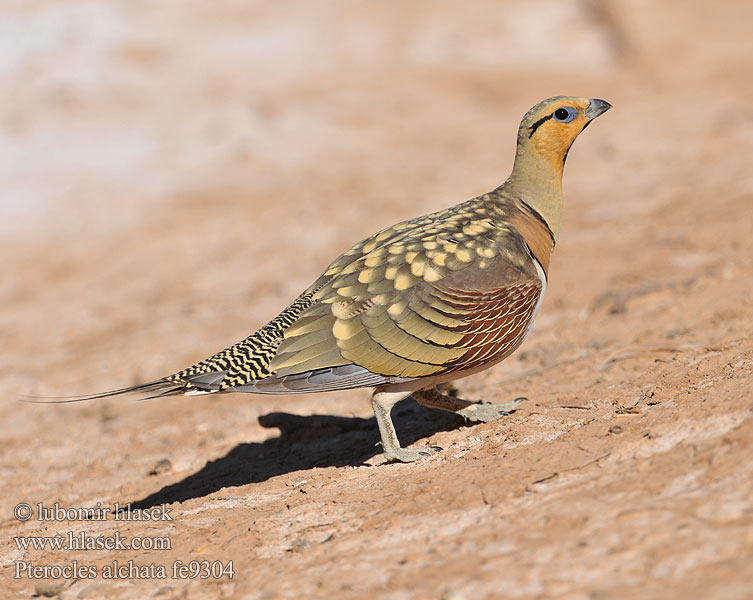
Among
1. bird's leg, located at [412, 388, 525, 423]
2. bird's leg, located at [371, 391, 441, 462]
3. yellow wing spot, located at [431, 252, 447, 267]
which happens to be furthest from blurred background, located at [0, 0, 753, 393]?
yellow wing spot, located at [431, 252, 447, 267]

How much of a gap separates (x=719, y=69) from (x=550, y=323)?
1044 centimetres

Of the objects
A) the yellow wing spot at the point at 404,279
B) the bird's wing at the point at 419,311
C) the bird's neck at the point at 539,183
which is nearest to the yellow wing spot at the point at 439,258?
the bird's wing at the point at 419,311

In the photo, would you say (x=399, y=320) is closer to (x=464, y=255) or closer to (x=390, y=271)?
(x=390, y=271)

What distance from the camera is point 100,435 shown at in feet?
26.5

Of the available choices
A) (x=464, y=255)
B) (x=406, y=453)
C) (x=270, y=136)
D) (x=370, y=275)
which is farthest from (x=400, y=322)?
(x=270, y=136)

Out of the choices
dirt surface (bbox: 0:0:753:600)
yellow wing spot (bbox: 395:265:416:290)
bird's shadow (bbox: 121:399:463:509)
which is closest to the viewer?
dirt surface (bbox: 0:0:753:600)

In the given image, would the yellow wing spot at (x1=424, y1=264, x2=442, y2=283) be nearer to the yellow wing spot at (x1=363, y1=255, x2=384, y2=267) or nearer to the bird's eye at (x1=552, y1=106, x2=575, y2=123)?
the yellow wing spot at (x1=363, y1=255, x2=384, y2=267)

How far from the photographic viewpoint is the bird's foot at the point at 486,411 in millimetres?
5914

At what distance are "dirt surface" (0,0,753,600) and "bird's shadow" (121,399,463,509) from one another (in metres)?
0.03

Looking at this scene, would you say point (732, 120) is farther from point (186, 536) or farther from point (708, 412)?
point (186, 536)

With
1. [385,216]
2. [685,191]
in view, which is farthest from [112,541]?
[685,191]

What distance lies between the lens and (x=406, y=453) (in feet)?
17.9

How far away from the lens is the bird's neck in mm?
6195

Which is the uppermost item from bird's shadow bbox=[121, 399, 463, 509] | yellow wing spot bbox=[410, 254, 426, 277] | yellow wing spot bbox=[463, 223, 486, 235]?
yellow wing spot bbox=[463, 223, 486, 235]
